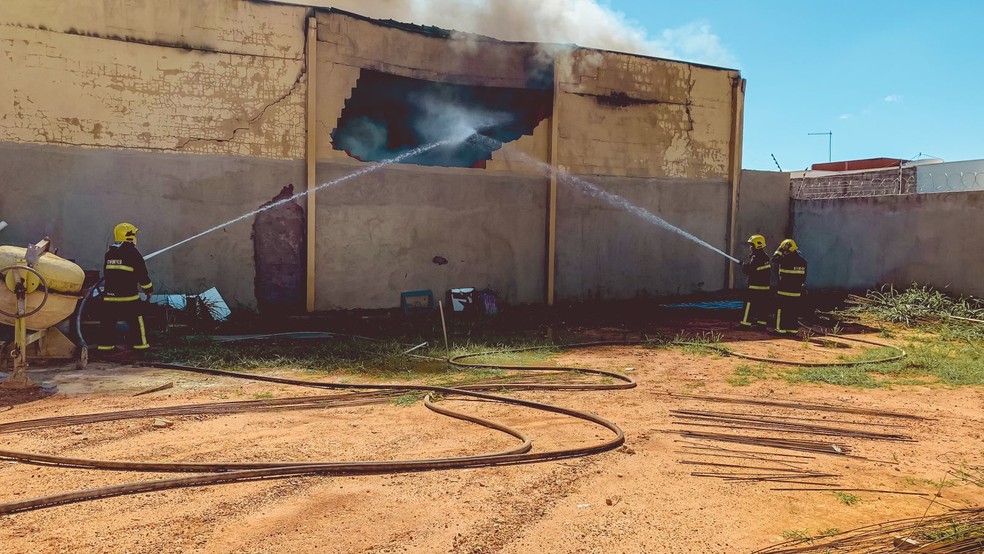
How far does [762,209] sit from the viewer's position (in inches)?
627

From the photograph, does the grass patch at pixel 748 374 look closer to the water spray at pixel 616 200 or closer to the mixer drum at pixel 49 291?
the water spray at pixel 616 200

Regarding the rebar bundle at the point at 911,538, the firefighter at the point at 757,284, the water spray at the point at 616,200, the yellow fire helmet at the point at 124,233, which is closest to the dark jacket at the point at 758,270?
the firefighter at the point at 757,284

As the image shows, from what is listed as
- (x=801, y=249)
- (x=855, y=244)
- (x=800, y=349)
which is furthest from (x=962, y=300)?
(x=800, y=349)

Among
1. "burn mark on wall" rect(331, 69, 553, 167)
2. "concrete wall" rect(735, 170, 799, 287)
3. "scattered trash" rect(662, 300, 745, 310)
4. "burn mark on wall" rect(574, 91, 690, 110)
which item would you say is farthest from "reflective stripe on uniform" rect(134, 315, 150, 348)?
"concrete wall" rect(735, 170, 799, 287)

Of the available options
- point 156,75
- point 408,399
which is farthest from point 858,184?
point 156,75

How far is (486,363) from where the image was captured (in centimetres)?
812

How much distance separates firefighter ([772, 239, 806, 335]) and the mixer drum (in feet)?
31.3

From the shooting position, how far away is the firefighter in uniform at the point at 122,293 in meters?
8.05

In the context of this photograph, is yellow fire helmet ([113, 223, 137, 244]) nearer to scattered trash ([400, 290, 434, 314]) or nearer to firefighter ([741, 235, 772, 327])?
scattered trash ([400, 290, 434, 314])

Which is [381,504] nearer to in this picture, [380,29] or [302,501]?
[302,501]

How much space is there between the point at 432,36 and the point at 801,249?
1010cm

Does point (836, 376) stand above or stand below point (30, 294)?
below

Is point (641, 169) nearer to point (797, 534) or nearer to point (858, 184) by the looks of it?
point (858, 184)

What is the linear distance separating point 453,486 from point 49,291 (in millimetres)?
5055
